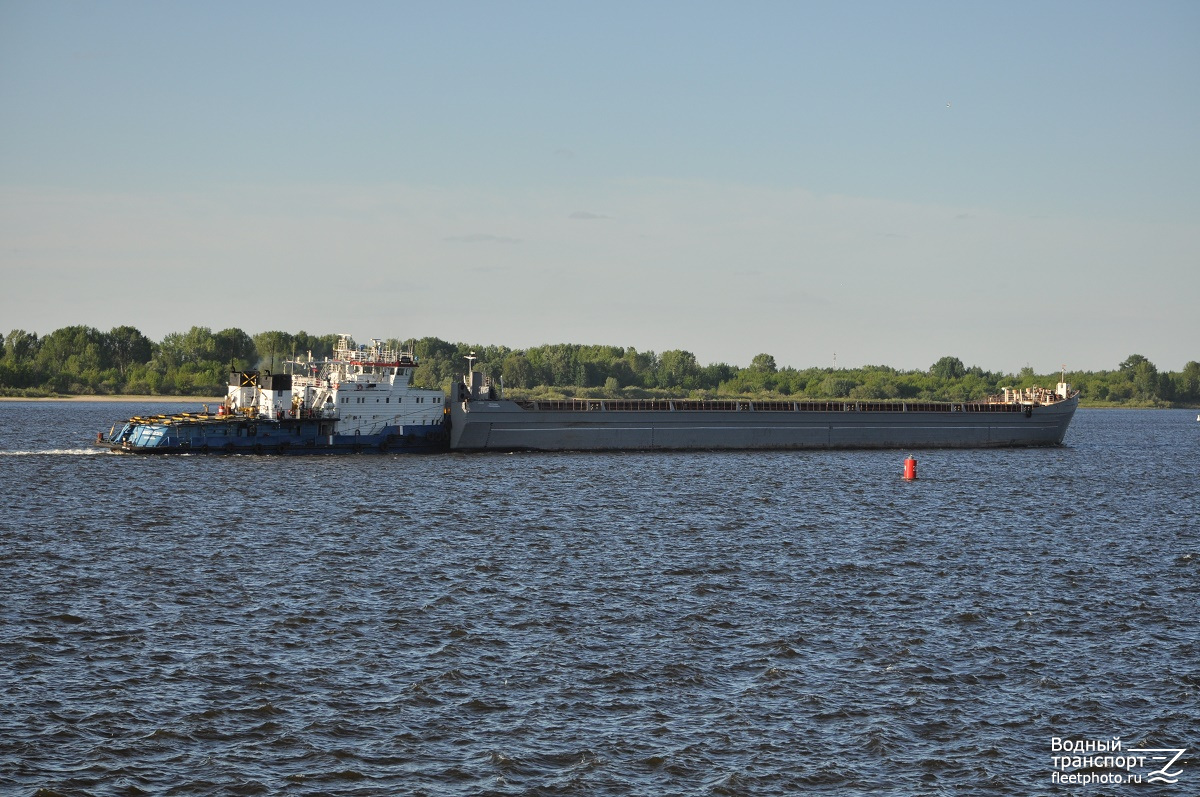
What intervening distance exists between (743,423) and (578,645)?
6778 centimetres

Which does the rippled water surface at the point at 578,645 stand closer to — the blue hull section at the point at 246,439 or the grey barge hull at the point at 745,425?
the blue hull section at the point at 246,439

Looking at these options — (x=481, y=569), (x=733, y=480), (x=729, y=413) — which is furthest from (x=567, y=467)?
(x=481, y=569)

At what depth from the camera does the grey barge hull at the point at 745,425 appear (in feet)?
282

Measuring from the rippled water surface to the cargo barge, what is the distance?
26.8 metres

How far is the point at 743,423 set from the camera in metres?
95.1

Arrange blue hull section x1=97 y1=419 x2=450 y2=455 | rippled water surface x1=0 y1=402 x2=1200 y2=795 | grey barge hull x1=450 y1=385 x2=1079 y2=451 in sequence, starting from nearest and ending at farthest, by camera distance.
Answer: rippled water surface x1=0 y1=402 x2=1200 y2=795, blue hull section x1=97 y1=419 x2=450 y2=455, grey barge hull x1=450 y1=385 x2=1079 y2=451

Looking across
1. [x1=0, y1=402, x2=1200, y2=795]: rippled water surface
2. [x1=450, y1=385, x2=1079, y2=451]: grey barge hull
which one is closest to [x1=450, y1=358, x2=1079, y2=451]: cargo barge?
[x1=450, y1=385, x2=1079, y2=451]: grey barge hull

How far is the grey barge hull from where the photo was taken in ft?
282

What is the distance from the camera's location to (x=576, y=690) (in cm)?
2464

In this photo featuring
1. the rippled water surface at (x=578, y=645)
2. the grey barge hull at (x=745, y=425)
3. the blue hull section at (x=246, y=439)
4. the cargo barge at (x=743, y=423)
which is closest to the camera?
the rippled water surface at (x=578, y=645)

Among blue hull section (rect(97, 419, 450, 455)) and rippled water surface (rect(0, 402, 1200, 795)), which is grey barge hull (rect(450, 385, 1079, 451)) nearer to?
blue hull section (rect(97, 419, 450, 455))

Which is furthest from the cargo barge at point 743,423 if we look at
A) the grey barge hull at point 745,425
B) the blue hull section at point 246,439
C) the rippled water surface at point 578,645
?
the rippled water surface at point 578,645

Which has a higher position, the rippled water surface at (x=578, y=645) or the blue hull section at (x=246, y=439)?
the blue hull section at (x=246, y=439)

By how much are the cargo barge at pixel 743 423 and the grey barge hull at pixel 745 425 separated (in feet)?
0.26
